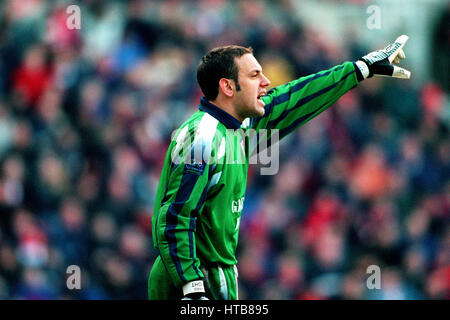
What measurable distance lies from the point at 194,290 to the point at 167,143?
17.7 feet

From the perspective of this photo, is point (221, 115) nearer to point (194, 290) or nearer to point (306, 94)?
point (306, 94)

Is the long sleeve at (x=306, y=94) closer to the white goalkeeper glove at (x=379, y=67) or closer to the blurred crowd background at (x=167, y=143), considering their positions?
the white goalkeeper glove at (x=379, y=67)

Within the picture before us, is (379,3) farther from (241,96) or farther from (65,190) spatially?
(241,96)

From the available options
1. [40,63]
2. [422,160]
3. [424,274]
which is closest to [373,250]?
[424,274]

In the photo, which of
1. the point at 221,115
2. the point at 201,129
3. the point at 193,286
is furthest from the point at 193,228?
the point at 221,115

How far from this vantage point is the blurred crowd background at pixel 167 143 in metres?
8.66

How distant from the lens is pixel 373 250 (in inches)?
353

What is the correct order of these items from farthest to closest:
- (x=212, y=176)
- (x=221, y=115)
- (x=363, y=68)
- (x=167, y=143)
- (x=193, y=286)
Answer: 1. (x=167, y=143)
2. (x=363, y=68)
3. (x=221, y=115)
4. (x=212, y=176)
5. (x=193, y=286)

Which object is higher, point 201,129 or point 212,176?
point 201,129

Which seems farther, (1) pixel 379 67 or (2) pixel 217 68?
(1) pixel 379 67

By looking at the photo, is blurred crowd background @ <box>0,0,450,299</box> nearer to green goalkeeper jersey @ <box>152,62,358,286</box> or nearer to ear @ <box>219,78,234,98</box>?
green goalkeeper jersey @ <box>152,62,358,286</box>

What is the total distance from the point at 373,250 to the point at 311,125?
63.8 inches

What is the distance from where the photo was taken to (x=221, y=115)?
178 inches

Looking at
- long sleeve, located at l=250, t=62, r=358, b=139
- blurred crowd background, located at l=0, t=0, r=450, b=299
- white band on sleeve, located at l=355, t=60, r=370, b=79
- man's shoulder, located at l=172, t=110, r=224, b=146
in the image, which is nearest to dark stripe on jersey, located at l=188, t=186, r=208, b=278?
man's shoulder, located at l=172, t=110, r=224, b=146
